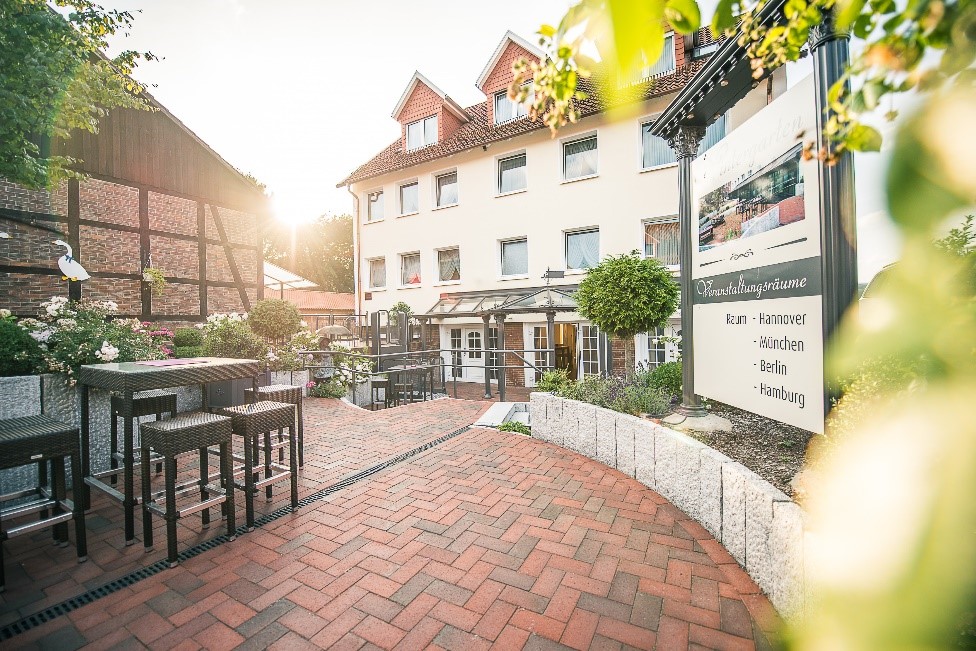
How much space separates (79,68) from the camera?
16.4ft

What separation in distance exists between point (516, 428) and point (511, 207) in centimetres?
922

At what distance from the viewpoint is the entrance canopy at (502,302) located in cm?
1013

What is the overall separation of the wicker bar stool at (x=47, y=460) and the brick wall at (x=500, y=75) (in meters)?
14.3

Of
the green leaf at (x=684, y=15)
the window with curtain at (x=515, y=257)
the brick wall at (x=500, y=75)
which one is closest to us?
the green leaf at (x=684, y=15)

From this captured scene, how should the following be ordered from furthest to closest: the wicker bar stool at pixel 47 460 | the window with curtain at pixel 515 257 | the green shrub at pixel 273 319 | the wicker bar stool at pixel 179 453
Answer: the window with curtain at pixel 515 257 → the green shrub at pixel 273 319 → the wicker bar stool at pixel 179 453 → the wicker bar stool at pixel 47 460

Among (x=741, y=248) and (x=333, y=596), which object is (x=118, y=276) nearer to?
(x=333, y=596)

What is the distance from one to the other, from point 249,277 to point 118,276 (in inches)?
121

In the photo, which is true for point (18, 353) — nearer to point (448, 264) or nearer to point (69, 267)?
point (69, 267)

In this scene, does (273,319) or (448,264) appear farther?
(448,264)

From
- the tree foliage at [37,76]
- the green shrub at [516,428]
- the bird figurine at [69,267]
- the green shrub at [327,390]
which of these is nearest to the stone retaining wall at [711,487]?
the green shrub at [516,428]

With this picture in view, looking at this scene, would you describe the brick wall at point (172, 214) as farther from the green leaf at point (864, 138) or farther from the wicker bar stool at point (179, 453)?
the green leaf at point (864, 138)

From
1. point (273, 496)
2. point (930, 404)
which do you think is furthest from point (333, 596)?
point (930, 404)

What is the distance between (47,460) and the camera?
2736 mm

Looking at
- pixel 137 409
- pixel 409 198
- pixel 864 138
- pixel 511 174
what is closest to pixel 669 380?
pixel 864 138
